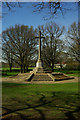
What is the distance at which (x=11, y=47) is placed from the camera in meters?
25.4

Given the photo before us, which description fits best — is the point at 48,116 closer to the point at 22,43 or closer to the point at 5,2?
the point at 5,2

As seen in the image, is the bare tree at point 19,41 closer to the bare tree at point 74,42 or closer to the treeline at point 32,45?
the treeline at point 32,45

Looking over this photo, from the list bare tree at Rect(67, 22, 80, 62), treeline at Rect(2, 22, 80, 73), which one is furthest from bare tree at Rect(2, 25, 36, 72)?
bare tree at Rect(67, 22, 80, 62)

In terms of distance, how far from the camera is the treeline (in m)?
24.3

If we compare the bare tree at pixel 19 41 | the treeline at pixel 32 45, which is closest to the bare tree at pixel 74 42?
the treeline at pixel 32 45

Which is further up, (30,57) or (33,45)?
(33,45)

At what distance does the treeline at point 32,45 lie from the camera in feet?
79.8

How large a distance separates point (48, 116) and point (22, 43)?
75.3 ft

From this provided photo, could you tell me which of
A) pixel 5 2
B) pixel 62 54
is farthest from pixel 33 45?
pixel 5 2

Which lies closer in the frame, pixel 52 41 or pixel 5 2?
pixel 5 2

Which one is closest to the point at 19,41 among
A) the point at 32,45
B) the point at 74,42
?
the point at 32,45

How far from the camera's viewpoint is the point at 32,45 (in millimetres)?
27109

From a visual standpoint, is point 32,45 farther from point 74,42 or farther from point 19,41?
point 74,42

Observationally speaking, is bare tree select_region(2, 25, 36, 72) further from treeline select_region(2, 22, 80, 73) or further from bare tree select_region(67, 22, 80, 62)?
Answer: bare tree select_region(67, 22, 80, 62)
